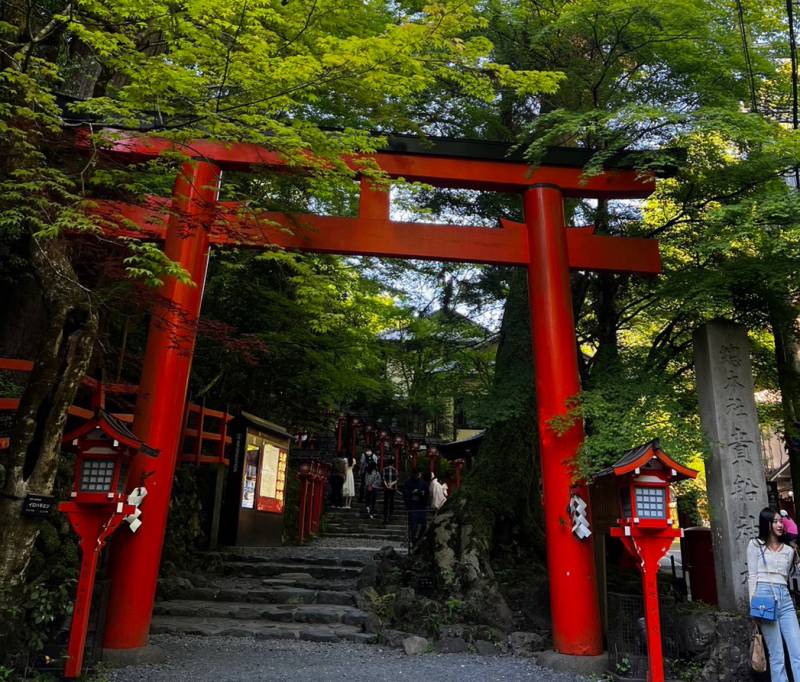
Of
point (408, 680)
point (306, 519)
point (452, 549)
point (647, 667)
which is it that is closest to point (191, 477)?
point (306, 519)

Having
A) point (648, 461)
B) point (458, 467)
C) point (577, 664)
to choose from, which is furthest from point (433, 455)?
point (648, 461)

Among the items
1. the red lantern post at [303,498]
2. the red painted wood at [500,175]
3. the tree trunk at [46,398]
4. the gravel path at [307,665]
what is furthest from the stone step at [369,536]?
the tree trunk at [46,398]

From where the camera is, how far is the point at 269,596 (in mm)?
8727

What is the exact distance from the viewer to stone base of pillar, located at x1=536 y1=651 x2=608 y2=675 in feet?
21.4

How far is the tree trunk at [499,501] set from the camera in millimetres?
8320

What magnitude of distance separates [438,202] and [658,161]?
490cm

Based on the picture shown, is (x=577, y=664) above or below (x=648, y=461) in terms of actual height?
below

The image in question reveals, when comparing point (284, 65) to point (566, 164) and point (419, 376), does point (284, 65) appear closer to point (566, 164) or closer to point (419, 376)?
point (566, 164)

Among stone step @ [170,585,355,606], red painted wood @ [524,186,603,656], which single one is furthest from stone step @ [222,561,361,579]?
red painted wood @ [524,186,603,656]

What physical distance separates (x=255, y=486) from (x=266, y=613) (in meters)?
4.67

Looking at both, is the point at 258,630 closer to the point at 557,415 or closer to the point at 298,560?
the point at 298,560

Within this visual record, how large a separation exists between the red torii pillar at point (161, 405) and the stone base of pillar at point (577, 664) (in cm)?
440

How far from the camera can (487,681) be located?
6.07 meters

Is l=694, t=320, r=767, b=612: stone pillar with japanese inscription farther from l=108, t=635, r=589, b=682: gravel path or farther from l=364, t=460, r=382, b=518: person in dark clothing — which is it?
l=364, t=460, r=382, b=518: person in dark clothing
